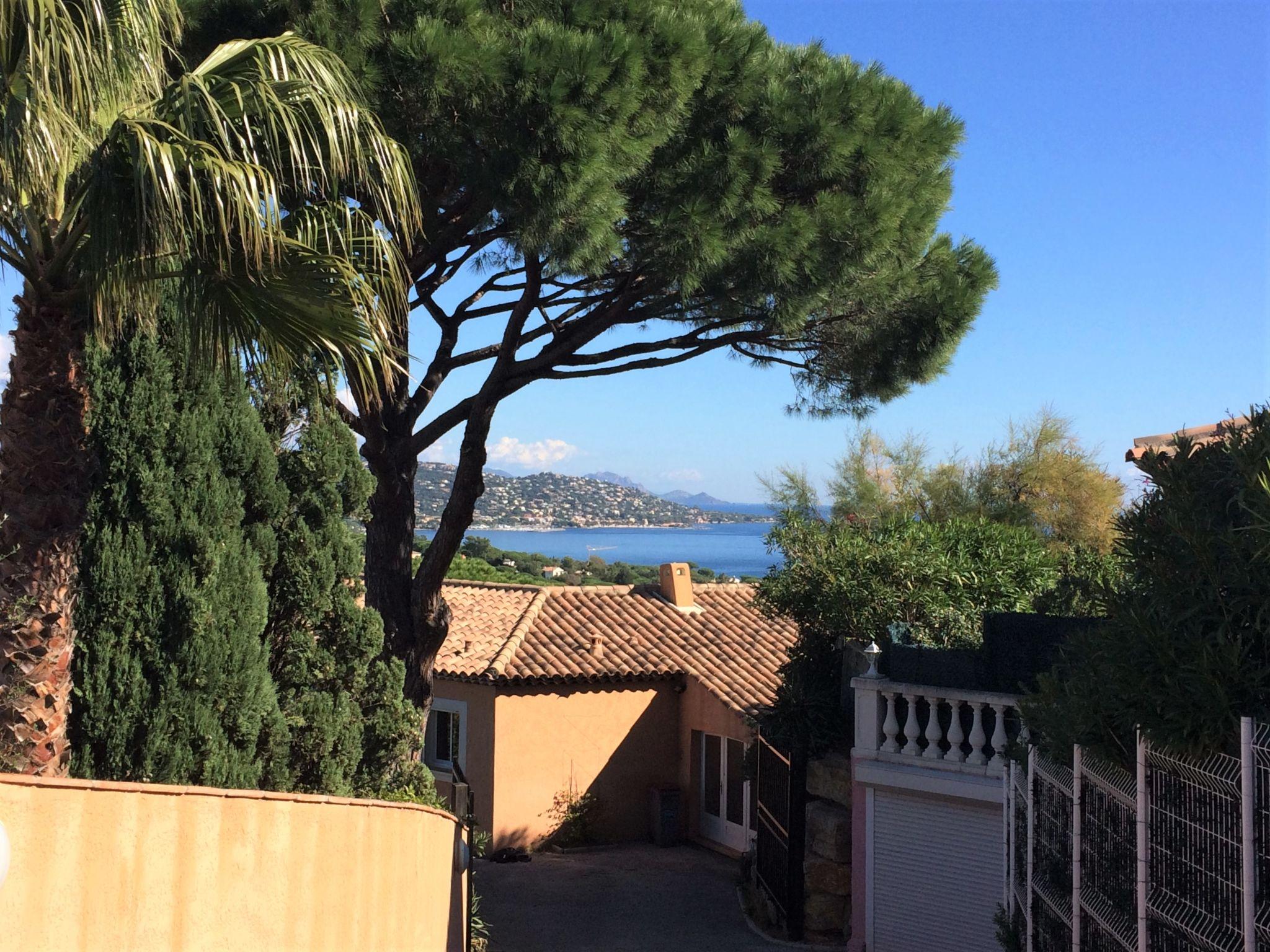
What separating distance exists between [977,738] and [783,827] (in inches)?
144

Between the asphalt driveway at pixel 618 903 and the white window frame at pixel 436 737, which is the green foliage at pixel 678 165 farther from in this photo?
the white window frame at pixel 436 737

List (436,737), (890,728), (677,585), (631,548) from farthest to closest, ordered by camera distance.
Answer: (631,548) < (677,585) < (436,737) < (890,728)

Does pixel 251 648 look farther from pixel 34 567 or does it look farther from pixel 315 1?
pixel 315 1

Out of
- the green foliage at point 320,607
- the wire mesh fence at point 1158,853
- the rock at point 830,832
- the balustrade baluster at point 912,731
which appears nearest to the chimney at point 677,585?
the rock at point 830,832

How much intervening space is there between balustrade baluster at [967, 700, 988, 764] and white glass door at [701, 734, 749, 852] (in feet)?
25.8

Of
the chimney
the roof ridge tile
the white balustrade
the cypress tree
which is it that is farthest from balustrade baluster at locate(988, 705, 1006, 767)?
the chimney

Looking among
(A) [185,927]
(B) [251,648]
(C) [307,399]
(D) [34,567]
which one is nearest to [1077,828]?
(A) [185,927]

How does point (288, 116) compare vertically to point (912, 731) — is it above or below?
above

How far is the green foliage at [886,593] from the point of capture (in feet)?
45.2

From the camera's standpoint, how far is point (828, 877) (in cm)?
1359

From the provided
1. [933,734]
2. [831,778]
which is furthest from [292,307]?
[831,778]

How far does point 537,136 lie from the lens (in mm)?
9859

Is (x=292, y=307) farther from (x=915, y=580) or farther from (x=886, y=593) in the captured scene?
(x=915, y=580)

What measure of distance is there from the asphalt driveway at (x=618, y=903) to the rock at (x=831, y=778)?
1975 mm
